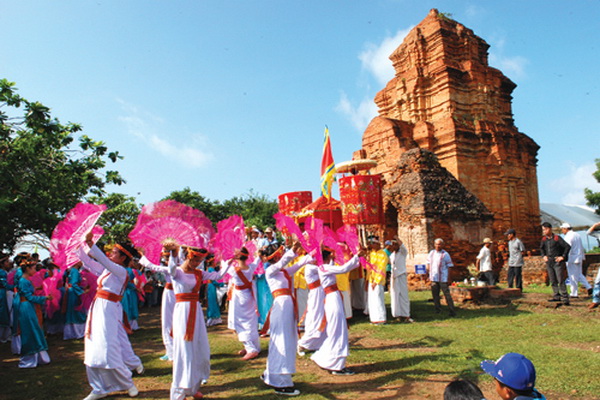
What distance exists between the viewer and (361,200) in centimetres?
1179

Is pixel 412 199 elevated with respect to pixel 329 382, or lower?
elevated

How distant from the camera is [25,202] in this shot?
30.2 ft

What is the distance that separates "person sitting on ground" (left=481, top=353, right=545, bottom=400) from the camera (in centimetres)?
214

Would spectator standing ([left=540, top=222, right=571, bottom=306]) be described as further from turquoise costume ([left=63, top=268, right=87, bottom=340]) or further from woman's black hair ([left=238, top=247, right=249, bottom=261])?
turquoise costume ([left=63, top=268, right=87, bottom=340])

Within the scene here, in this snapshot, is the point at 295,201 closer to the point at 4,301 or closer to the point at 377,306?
the point at 377,306

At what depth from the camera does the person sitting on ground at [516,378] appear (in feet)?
7.02

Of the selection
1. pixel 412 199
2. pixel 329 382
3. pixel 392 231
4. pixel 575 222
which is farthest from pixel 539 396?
pixel 575 222

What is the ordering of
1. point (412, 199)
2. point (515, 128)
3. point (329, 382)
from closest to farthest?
point (329, 382) < point (412, 199) < point (515, 128)

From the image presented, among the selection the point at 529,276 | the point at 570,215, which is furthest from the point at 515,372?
the point at 570,215

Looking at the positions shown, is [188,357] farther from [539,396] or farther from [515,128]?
[515,128]

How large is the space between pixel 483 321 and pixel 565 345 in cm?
201

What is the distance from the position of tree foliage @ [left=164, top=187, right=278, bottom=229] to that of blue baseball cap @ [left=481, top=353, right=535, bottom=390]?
30.2m

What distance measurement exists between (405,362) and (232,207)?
3303 cm

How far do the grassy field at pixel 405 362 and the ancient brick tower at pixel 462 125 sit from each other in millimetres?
11758
